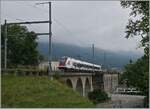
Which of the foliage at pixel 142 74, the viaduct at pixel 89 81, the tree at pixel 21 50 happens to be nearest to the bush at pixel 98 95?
the viaduct at pixel 89 81

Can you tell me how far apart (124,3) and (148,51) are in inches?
65.1

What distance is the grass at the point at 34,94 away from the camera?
15.4m

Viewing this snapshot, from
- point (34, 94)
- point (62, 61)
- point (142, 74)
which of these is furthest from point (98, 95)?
point (142, 74)

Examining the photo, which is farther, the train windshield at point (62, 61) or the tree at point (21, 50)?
the tree at point (21, 50)

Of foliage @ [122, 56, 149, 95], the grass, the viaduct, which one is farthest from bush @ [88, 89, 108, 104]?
the grass

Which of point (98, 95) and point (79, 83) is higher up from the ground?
point (79, 83)

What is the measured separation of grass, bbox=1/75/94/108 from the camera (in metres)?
15.4

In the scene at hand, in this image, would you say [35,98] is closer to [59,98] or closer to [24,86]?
[59,98]

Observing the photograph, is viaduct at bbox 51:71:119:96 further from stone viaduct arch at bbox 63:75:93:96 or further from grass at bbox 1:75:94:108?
grass at bbox 1:75:94:108

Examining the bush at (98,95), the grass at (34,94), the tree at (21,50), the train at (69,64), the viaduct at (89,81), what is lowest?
the bush at (98,95)

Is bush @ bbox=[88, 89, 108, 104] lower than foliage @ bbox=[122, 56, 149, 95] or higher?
lower

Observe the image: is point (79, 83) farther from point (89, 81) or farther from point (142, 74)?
point (142, 74)

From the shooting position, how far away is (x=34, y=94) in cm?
1764

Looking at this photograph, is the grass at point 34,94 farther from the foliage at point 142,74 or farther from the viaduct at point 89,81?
the viaduct at point 89,81
